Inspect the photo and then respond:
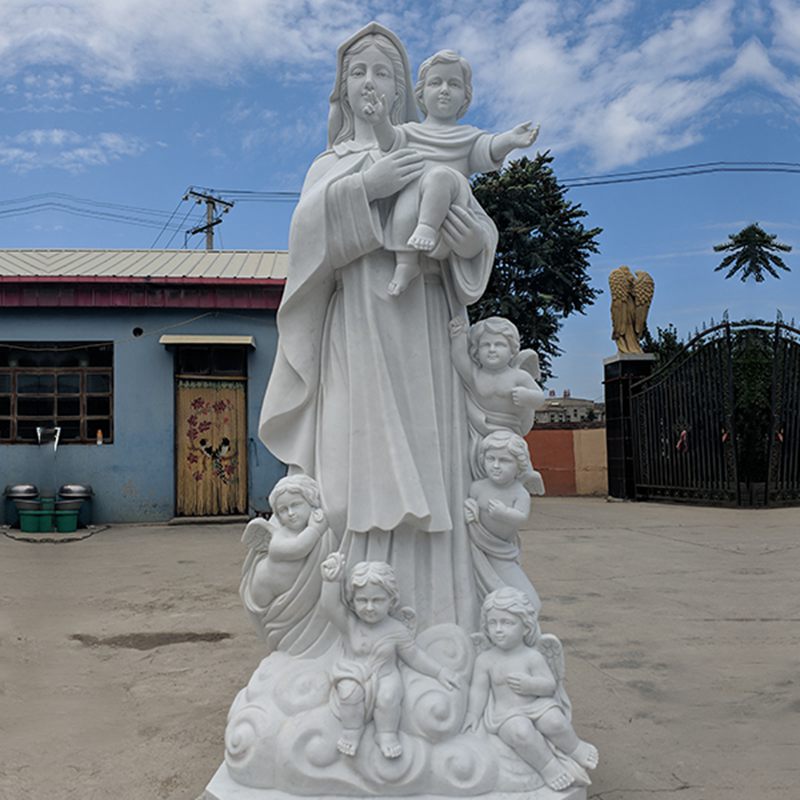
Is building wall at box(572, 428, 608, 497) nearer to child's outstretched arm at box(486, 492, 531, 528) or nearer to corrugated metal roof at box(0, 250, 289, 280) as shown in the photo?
corrugated metal roof at box(0, 250, 289, 280)

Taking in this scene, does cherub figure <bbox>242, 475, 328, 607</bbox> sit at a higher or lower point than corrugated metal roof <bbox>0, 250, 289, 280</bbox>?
lower

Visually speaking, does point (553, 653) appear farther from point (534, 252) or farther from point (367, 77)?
point (534, 252)

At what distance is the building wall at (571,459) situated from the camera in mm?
14820

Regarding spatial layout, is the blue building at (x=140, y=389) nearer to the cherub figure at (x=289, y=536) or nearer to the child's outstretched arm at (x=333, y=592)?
the cherub figure at (x=289, y=536)

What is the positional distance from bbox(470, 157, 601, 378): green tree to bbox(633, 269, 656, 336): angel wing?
9.82ft

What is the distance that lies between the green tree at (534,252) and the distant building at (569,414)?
1.30 m

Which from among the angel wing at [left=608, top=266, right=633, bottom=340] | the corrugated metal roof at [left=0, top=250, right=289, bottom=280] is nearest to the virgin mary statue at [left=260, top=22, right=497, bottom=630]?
the corrugated metal roof at [left=0, top=250, right=289, bottom=280]

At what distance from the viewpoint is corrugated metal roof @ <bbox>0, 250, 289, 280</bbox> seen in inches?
457

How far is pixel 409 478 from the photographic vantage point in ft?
8.43

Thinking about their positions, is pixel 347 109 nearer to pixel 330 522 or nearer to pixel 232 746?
pixel 330 522

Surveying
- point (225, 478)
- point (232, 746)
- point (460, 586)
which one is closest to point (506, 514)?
point (460, 586)

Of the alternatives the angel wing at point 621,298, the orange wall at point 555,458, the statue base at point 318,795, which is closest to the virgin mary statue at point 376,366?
the statue base at point 318,795

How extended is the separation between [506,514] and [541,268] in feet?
44.0

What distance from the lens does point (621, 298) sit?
12156 millimetres
